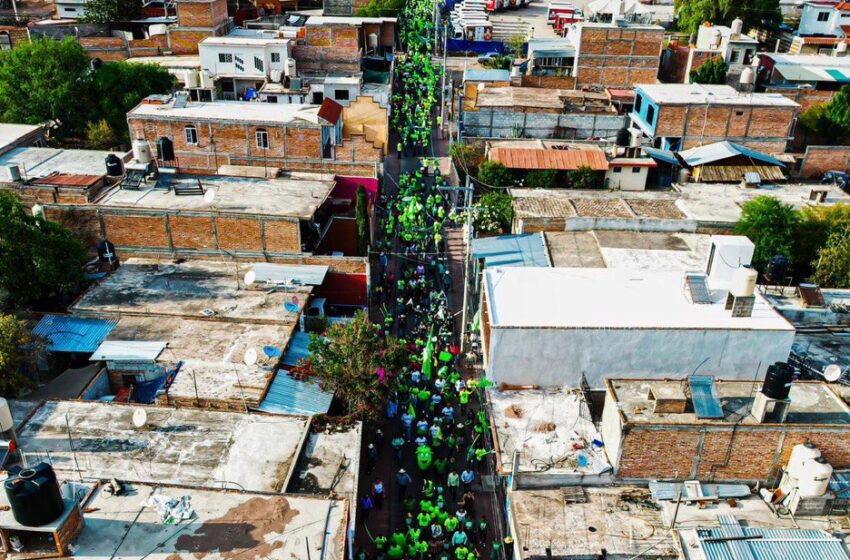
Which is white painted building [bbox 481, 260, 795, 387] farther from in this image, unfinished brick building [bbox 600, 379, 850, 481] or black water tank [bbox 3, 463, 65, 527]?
black water tank [bbox 3, 463, 65, 527]

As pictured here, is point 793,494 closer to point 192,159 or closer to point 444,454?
point 444,454

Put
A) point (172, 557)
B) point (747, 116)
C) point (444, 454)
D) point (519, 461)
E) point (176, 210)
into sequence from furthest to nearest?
point (747, 116)
point (176, 210)
point (444, 454)
point (519, 461)
point (172, 557)

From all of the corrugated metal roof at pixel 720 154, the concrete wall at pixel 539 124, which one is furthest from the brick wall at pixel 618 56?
the corrugated metal roof at pixel 720 154

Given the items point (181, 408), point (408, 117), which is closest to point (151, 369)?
point (181, 408)

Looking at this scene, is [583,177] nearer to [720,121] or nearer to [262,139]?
[720,121]

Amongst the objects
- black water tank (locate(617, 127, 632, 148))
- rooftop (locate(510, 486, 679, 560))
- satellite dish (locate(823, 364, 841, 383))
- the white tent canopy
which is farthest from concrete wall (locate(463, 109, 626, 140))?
rooftop (locate(510, 486, 679, 560))

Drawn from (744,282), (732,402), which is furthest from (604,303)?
(732,402)
